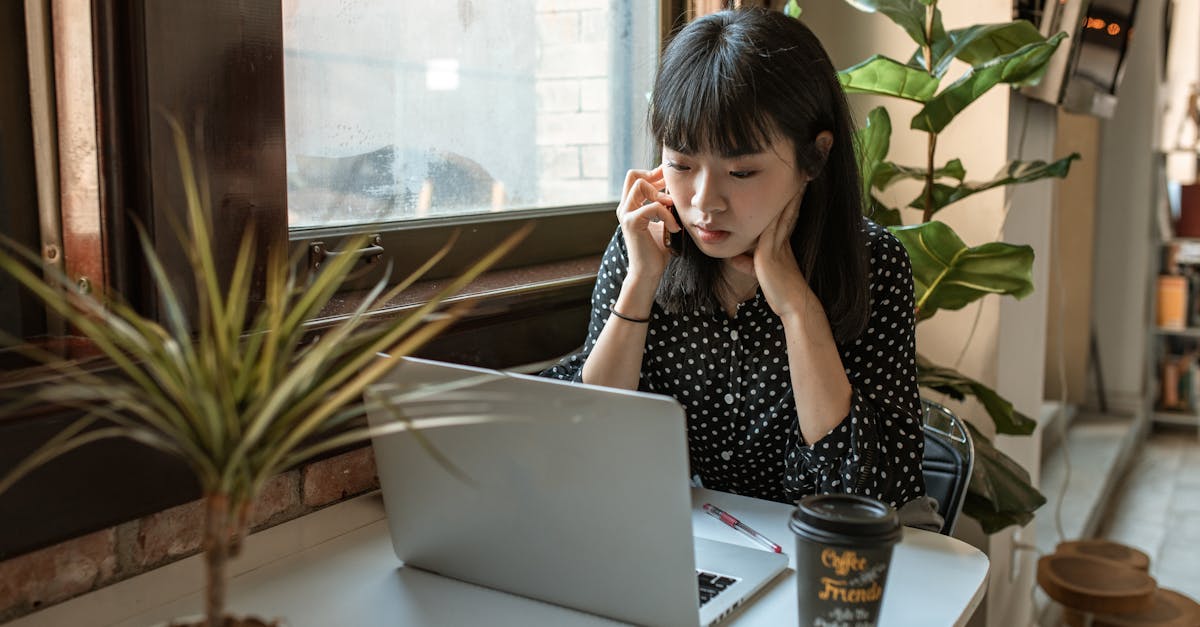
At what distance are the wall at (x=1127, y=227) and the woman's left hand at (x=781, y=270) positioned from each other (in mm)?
4224

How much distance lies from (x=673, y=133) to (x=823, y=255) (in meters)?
0.30

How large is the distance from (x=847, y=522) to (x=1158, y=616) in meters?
2.08

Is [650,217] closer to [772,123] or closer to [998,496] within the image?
[772,123]

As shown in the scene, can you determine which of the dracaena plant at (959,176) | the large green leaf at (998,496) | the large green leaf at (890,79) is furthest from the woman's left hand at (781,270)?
the large green leaf at (998,496)

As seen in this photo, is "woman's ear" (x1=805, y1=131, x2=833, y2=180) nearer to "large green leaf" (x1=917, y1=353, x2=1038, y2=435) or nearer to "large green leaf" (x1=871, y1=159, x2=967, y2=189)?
"large green leaf" (x1=871, y1=159, x2=967, y2=189)

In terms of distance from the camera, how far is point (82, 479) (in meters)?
1.05

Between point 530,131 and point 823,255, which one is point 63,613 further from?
point 530,131

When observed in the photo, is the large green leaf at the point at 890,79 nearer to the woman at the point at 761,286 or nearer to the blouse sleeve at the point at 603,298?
the woman at the point at 761,286

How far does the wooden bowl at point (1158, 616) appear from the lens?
2533mm

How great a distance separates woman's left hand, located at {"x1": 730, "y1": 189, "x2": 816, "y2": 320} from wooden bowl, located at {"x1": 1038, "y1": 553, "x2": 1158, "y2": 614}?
1.56 meters

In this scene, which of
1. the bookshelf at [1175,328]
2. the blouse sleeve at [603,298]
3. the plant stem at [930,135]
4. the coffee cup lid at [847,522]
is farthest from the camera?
the bookshelf at [1175,328]

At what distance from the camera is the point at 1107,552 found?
2846mm

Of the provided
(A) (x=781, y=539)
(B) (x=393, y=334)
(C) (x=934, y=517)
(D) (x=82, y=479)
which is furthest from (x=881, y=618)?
(D) (x=82, y=479)

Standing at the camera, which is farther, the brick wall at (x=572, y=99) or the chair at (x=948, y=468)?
the brick wall at (x=572, y=99)
